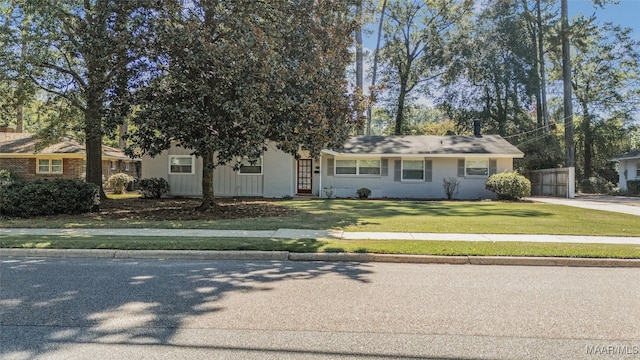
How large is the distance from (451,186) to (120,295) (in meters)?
20.9

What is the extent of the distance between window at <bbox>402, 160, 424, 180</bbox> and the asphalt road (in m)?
17.4

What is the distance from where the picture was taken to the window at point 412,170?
24.7m

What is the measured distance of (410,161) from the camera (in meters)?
24.8

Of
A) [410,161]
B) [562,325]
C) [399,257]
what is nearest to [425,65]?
[410,161]

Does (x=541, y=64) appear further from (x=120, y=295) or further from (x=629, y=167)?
(x=120, y=295)

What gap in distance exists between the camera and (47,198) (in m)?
13.5

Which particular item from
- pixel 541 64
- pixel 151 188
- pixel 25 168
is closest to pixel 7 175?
pixel 25 168

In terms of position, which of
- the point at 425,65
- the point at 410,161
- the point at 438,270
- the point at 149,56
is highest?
the point at 425,65

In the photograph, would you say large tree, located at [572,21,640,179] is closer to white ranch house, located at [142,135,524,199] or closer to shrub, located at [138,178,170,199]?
white ranch house, located at [142,135,524,199]

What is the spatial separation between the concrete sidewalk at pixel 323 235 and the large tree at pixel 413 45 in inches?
1161

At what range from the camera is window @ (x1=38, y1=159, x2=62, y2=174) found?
27.7m

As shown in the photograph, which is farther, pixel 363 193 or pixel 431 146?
pixel 431 146

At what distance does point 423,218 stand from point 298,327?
33.7 ft

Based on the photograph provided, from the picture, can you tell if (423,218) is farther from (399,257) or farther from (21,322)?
(21,322)
